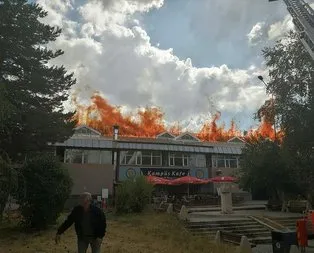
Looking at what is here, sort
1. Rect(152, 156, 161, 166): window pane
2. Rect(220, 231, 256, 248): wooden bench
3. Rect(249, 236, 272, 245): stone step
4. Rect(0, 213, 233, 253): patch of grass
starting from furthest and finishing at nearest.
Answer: Rect(152, 156, 161, 166): window pane < Rect(249, 236, 272, 245): stone step < Rect(220, 231, 256, 248): wooden bench < Rect(0, 213, 233, 253): patch of grass

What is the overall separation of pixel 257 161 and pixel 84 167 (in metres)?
18.4

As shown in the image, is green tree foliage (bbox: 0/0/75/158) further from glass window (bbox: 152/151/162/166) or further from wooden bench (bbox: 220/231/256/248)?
glass window (bbox: 152/151/162/166)

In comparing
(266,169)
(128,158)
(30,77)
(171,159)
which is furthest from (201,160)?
(30,77)

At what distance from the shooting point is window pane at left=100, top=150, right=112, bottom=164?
41.9 meters

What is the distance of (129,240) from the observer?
14.9 m

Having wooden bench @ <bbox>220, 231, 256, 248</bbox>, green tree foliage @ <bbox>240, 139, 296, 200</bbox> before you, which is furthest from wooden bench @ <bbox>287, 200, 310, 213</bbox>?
wooden bench @ <bbox>220, 231, 256, 248</bbox>

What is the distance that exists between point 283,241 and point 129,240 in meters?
6.11

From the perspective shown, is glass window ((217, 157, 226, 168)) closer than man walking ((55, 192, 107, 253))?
No

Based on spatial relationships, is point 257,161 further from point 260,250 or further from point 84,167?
point 84,167

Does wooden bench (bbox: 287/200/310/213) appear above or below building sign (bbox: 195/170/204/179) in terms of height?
below

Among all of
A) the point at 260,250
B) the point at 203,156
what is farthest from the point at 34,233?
the point at 203,156

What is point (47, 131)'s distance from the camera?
25406 millimetres

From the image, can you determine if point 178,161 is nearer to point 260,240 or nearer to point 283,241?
point 260,240

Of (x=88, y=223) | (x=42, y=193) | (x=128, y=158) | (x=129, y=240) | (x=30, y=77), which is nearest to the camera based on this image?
(x=88, y=223)
